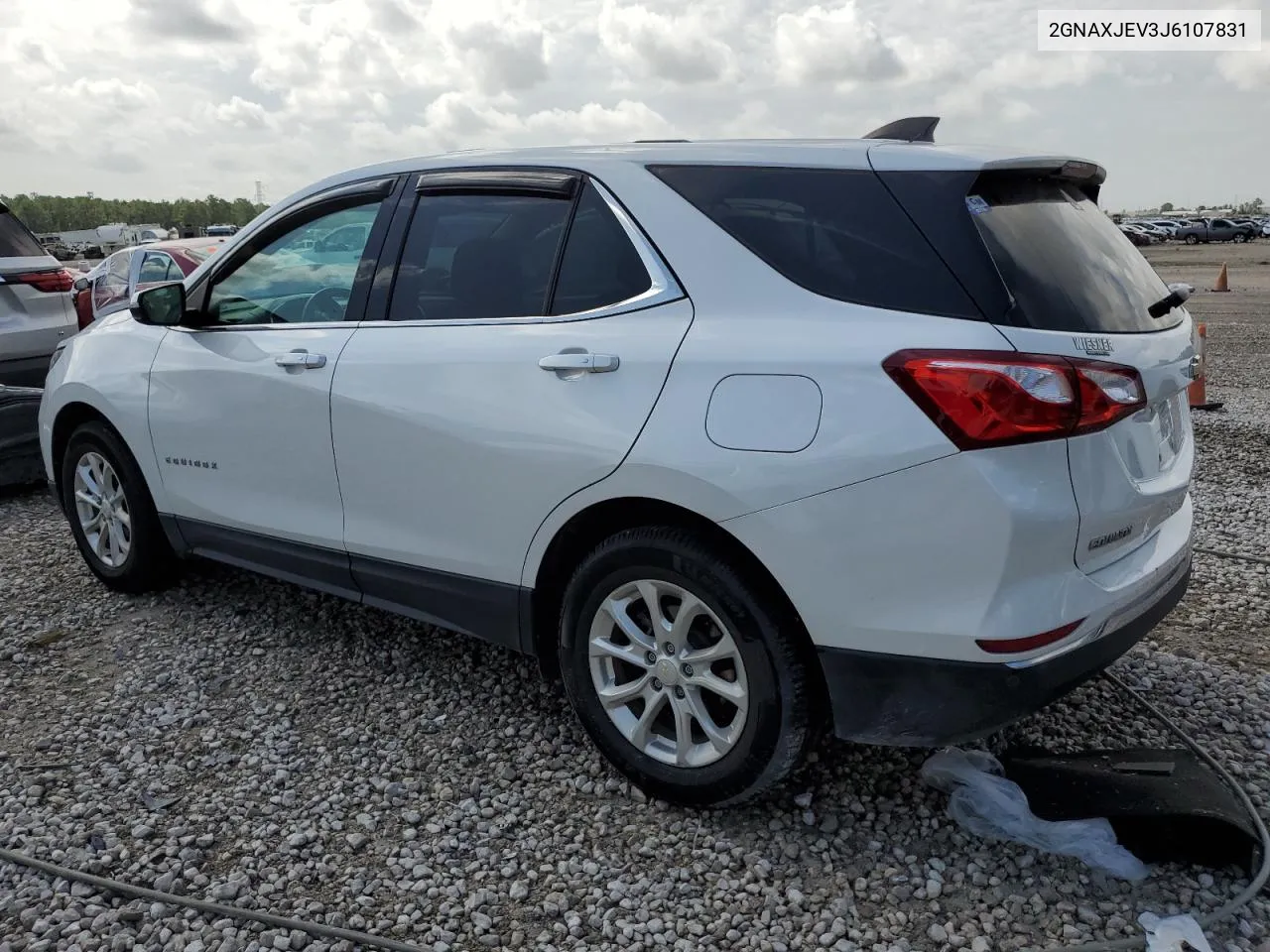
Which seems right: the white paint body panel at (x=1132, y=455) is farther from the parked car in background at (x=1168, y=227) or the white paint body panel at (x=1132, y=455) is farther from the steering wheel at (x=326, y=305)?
the parked car in background at (x=1168, y=227)

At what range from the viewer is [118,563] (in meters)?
4.82

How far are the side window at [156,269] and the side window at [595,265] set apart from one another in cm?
847

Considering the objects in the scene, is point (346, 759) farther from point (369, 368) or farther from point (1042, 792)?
point (1042, 792)

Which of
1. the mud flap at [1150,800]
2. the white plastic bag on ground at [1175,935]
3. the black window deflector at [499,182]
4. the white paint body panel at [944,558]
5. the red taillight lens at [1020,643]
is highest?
the black window deflector at [499,182]

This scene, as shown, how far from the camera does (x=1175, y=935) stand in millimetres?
2445

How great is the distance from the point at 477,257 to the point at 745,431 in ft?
3.98

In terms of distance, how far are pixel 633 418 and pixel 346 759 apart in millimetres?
1520

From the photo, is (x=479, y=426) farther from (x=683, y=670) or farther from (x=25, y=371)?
(x=25, y=371)

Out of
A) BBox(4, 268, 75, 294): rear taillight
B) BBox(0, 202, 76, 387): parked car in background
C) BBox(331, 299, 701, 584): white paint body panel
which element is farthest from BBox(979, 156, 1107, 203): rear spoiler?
BBox(4, 268, 75, 294): rear taillight

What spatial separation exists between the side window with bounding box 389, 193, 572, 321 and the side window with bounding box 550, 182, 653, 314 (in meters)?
0.06

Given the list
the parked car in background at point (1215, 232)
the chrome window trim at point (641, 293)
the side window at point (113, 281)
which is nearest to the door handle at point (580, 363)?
the chrome window trim at point (641, 293)

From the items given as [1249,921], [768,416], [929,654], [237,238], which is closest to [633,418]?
[768,416]

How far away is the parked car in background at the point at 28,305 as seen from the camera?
6.77m

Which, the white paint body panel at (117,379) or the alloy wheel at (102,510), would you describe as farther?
A: the alloy wheel at (102,510)
